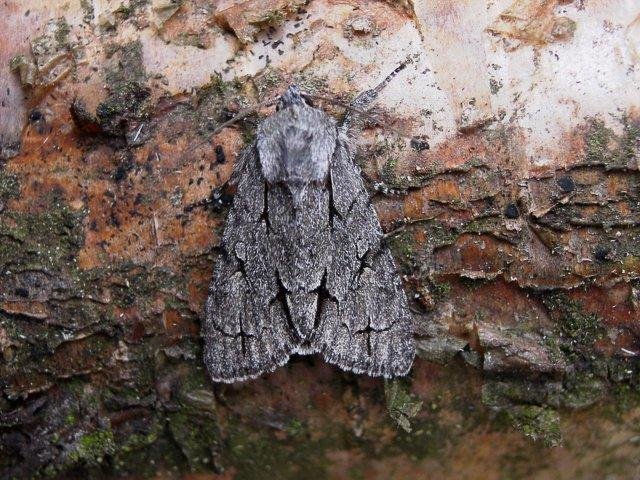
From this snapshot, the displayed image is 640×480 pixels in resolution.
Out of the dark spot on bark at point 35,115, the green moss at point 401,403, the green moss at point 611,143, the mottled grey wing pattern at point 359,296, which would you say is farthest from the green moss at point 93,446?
the green moss at point 611,143

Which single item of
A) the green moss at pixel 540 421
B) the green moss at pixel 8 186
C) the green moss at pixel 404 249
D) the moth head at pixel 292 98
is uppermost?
the green moss at pixel 8 186

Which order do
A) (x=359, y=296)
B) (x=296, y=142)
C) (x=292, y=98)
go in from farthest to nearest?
(x=359, y=296) → (x=296, y=142) → (x=292, y=98)

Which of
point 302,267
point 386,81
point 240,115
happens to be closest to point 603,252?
point 386,81

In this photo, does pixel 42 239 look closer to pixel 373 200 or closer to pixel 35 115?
pixel 35 115

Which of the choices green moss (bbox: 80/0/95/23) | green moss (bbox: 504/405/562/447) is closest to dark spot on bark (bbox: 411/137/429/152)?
green moss (bbox: 504/405/562/447)

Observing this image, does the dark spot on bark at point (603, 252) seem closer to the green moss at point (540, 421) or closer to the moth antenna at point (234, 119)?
the green moss at point (540, 421)

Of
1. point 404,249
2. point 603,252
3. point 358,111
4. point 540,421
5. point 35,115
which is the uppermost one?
point 35,115

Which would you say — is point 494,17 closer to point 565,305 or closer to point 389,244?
point 389,244

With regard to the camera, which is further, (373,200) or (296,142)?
(296,142)
